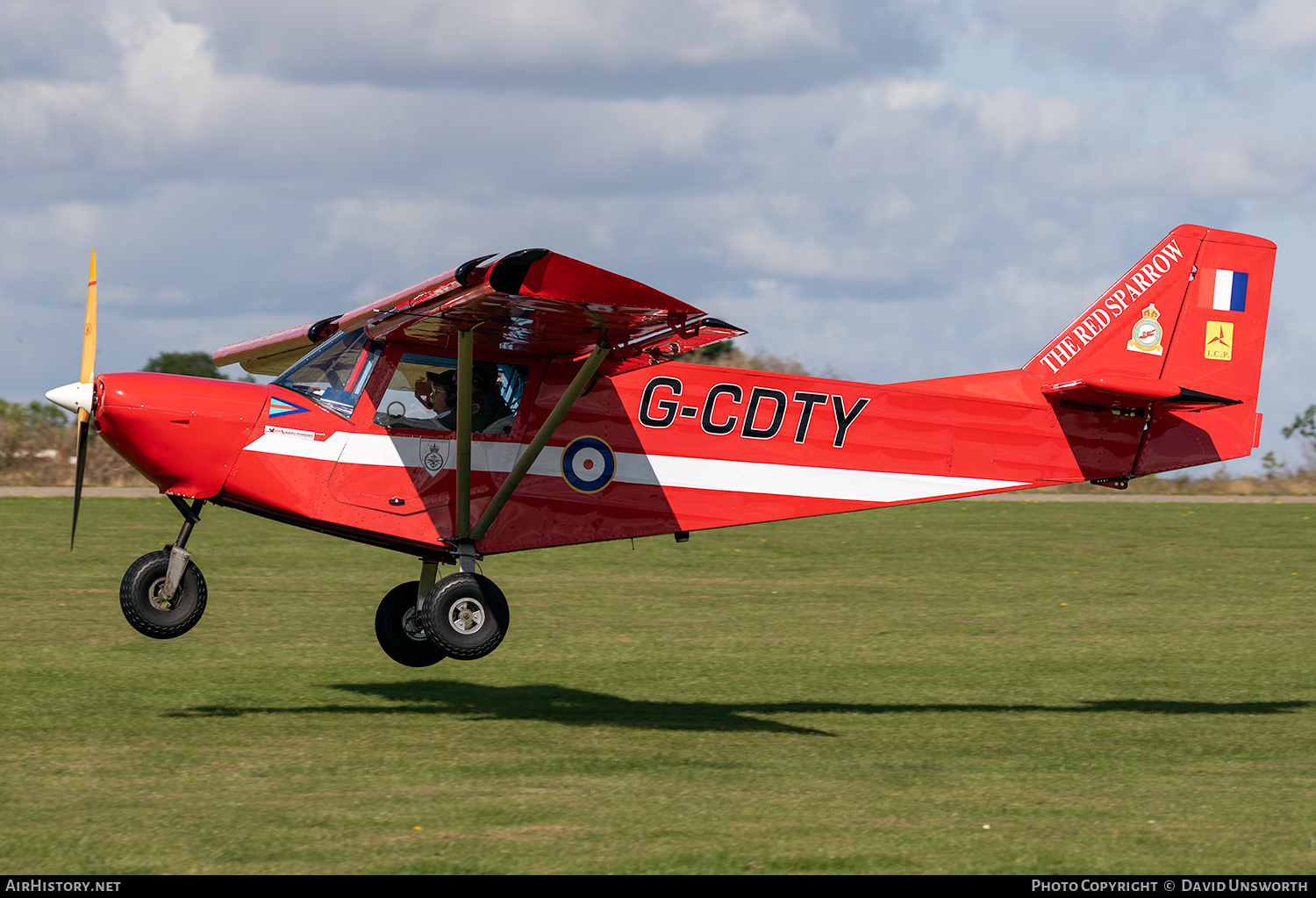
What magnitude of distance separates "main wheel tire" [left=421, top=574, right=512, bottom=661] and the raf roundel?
1.38 m

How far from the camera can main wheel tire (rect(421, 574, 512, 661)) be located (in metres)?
11.3

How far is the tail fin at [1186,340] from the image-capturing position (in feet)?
43.0

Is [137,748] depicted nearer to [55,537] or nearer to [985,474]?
[985,474]

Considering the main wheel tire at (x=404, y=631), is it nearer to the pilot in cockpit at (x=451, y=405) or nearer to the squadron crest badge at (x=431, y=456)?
the squadron crest badge at (x=431, y=456)

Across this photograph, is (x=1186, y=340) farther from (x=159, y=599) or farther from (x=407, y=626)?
(x=159, y=599)

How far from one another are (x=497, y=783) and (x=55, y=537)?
774 inches

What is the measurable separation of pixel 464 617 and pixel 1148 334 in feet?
23.2

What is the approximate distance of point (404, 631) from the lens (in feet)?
43.0

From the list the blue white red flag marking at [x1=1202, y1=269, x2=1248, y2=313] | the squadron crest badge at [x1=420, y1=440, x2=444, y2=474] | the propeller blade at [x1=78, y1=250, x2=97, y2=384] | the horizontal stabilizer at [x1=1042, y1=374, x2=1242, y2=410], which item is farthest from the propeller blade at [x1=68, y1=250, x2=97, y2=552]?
the blue white red flag marking at [x1=1202, y1=269, x2=1248, y2=313]

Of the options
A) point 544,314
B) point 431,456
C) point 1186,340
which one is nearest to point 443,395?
point 431,456

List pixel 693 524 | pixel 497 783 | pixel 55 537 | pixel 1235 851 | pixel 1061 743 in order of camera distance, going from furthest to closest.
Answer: pixel 55 537
pixel 693 524
pixel 1061 743
pixel 497 783
pixel 1235 851

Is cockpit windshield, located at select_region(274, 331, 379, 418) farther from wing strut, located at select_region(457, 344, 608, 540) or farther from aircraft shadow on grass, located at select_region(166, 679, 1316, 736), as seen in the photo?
aircraft shadow on grass, located at select_region(166, 679, 1316, 736)

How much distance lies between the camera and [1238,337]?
1340cm
